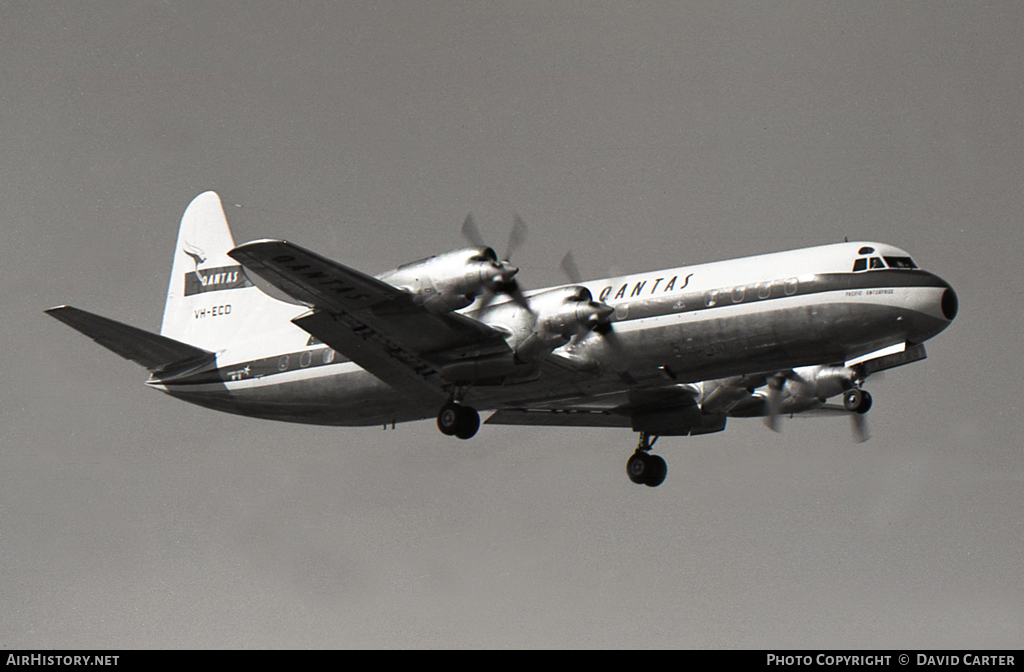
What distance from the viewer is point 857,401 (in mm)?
30797

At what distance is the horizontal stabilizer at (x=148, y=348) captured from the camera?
32.8 metres

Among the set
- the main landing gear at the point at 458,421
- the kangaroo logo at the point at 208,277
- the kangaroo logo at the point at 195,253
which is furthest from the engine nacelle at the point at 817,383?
the kangaroo logo at the point at 195,253

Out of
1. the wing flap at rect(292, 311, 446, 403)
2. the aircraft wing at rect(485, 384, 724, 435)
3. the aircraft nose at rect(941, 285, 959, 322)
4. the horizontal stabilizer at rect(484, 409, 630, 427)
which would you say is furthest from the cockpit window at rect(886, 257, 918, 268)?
A: the wing flap at rect(292, 311, 446, 403)

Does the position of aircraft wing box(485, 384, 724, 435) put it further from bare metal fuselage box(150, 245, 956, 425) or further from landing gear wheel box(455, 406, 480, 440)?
landing gear wheel box(455, 406, 480, 440)

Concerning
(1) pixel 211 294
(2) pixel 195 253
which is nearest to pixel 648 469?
(1) pixel 211 294

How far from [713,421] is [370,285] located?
37.2 ft

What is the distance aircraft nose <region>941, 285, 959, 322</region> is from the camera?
28828 millimetres

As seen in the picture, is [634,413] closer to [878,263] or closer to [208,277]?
[878,263]

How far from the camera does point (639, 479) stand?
36.5 metres

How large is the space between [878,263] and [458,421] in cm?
1012
